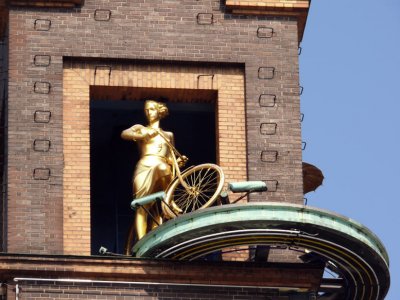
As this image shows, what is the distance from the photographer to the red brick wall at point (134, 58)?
51.4m

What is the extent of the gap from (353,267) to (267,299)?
154cm

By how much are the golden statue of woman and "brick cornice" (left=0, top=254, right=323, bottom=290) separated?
154 cm

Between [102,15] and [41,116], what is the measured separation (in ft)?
7.93

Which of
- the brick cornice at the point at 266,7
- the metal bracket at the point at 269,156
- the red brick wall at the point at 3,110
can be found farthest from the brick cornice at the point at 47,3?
the metal bracket at the point at 269,156

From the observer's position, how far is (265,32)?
176ft

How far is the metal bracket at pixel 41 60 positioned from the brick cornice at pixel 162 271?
4127mm

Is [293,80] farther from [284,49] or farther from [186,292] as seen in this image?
[186,292]

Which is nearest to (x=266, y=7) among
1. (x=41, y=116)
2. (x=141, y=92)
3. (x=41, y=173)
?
(x=141, y=92)

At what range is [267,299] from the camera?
A: 50531 mm

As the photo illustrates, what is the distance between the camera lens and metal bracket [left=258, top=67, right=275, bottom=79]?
53031 mm

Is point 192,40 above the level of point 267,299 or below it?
above

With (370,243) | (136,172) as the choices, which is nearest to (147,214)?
(136,172)

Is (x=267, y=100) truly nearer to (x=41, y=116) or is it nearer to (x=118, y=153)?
(x=41, y=116)

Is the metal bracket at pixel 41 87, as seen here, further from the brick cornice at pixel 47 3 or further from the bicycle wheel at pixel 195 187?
the bicycle wheel at pixel 195 187
